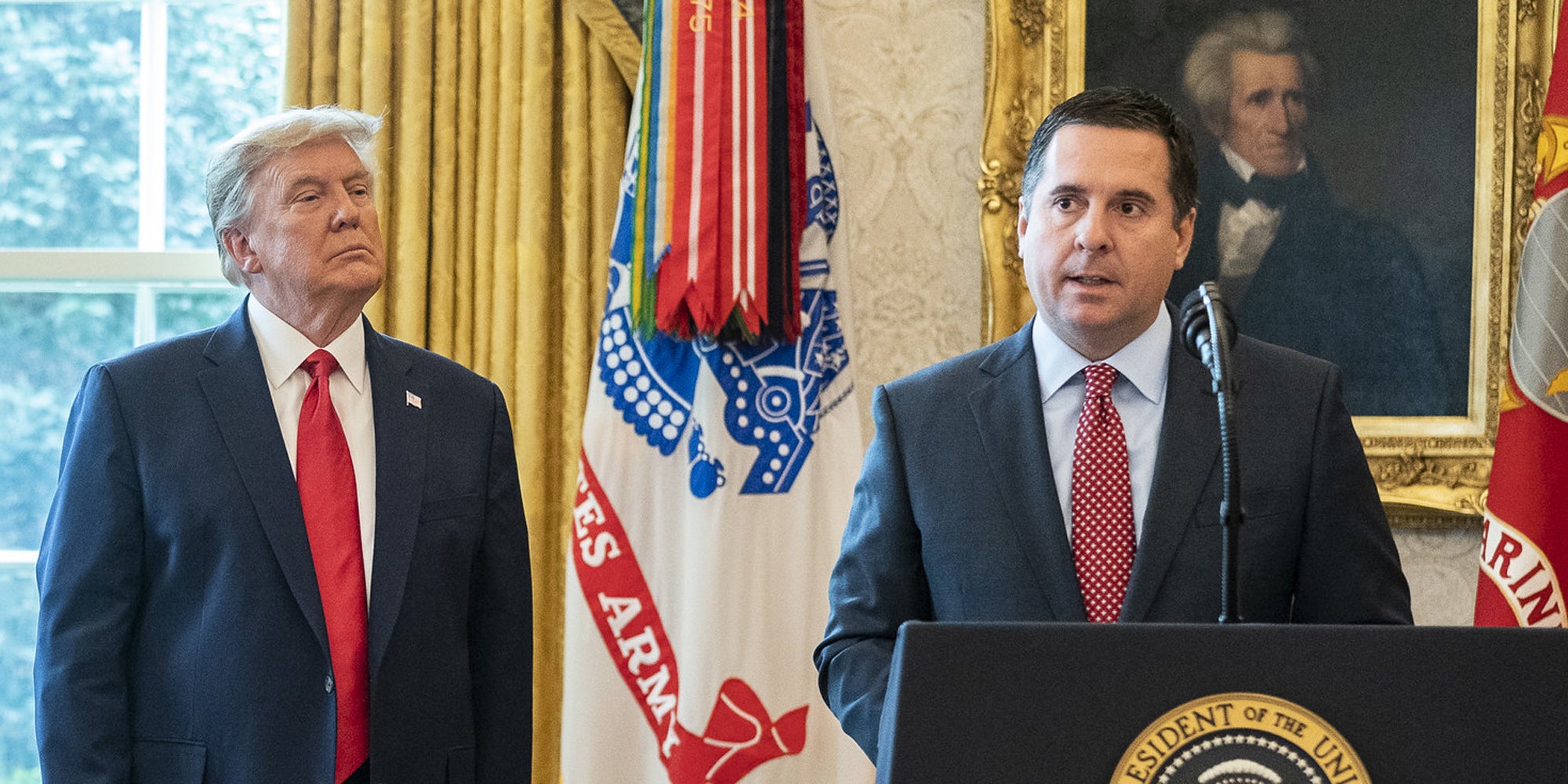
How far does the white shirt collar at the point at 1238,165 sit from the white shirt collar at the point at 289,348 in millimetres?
2068

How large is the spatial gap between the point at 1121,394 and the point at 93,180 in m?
3.19

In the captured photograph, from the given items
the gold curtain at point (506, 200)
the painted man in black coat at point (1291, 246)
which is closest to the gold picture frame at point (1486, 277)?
the painted man in black coat at point (1291, 246)

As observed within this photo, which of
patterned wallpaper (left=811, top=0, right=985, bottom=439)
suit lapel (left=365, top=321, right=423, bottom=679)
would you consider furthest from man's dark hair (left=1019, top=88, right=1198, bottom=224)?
patterned wallpaper (left=811, top=0, right=985, bottom=439)

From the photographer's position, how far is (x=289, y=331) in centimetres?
234

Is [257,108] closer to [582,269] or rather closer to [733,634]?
[582,269]

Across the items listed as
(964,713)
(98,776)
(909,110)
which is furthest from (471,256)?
(964,713)

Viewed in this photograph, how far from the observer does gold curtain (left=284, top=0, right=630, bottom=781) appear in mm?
3512

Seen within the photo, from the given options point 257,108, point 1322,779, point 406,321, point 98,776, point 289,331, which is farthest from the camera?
point 257,108

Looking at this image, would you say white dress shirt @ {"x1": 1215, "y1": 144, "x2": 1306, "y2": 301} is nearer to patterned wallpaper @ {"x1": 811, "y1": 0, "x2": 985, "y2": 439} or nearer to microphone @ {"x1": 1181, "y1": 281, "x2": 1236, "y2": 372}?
patterned wallpaper @ {"x1": 811, "y1": 0, "x2": 985, "y2": 439}

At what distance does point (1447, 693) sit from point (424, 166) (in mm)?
2937

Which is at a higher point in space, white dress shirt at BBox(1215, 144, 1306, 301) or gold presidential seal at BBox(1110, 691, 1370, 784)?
white dress shirt at BBox(1215, 144, 1306, 301)

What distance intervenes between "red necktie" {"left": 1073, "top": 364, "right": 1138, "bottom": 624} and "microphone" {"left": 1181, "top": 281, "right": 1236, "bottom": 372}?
1.35ft

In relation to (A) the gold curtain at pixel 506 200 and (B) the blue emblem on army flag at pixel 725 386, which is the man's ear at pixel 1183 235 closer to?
(B) the blue emblem on army flag at pixel 725 386

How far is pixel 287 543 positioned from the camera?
2.15 m
